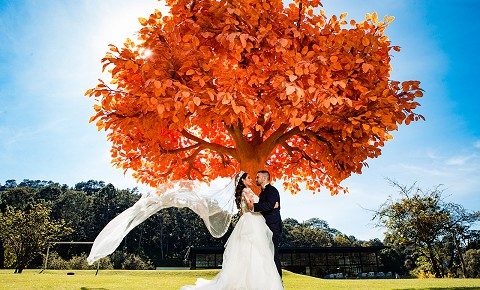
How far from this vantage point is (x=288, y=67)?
21.5 ft

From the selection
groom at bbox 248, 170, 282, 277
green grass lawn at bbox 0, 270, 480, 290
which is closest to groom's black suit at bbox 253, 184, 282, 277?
groom at bbox 248, 170, 282, 277

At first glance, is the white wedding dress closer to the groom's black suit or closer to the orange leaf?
the groom's black suit

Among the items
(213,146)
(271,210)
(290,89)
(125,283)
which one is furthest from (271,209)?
(125,283)

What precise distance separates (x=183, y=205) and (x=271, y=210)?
2292 mm

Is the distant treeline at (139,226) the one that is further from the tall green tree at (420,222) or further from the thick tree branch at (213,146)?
the thick tree branch at (213,146)

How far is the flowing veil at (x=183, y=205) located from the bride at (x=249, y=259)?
1077 millimetres

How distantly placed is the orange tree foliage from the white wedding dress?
6.62 ft

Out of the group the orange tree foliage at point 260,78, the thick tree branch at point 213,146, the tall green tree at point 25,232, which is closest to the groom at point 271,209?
the orange tree foliage at point 260,78

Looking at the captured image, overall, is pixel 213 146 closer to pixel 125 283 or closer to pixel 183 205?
pixel 183 205

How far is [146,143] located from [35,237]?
2123 cm

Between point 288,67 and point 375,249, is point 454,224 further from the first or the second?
point 288,67

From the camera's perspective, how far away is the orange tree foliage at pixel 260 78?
20.6 feet

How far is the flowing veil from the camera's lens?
772 centimetres

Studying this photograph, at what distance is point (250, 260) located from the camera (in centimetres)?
639
